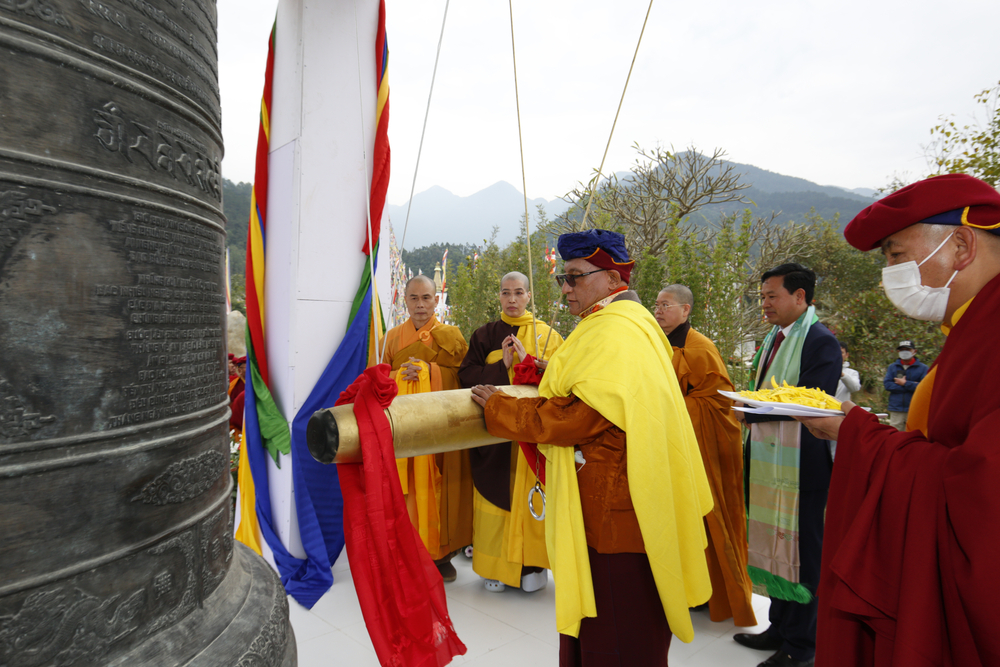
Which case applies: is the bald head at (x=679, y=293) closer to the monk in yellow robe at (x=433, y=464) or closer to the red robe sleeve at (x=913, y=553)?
the monk in yellow robe at (x=433, y=464)

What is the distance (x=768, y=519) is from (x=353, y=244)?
3068mm

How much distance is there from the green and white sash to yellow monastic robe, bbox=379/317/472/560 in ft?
5.91

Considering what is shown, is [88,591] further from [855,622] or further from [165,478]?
[855,622]

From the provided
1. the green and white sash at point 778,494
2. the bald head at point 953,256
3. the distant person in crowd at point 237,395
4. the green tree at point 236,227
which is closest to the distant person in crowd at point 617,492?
the bald head at point 953,256

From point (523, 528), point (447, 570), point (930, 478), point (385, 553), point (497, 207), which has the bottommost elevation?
point (447, 570)

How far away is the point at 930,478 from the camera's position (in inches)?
49.9

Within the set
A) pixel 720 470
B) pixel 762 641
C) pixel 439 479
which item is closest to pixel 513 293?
pixel 439 479

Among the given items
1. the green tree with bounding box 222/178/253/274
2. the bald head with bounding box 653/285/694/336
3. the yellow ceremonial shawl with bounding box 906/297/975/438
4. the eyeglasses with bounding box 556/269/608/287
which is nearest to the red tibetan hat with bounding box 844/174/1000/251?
the yellow ceremonial shawl with bounding box 906/297/975/438

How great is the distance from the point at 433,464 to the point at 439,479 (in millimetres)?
110

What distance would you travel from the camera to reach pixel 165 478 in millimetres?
1268

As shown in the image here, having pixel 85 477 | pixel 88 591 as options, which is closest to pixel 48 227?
pixel 85 477

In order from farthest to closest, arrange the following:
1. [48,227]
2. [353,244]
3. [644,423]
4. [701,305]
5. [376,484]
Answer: [701,305], [353,244], [644,423], [376,484], [48,227]

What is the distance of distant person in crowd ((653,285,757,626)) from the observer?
2.96 meters

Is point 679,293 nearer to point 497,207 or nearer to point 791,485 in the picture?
point 791,485
